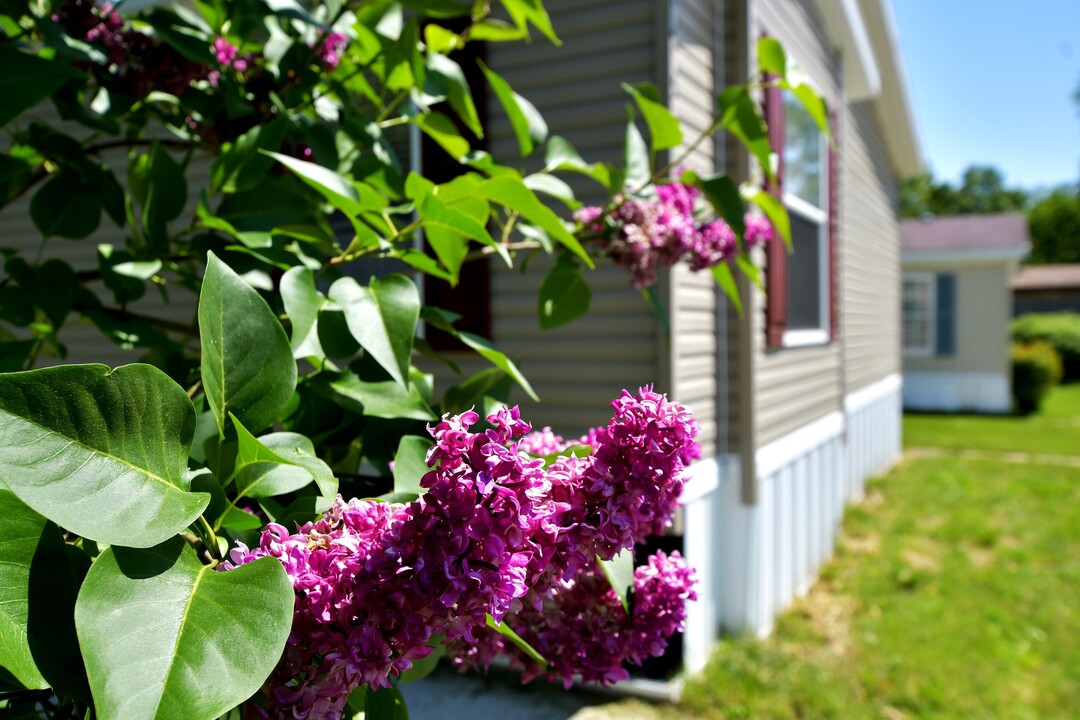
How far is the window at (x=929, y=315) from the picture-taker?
14875mm

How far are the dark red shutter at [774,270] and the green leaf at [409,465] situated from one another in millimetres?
3597

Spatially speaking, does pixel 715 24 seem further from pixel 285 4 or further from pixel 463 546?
pixel 463 546

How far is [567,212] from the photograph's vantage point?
10.8ft

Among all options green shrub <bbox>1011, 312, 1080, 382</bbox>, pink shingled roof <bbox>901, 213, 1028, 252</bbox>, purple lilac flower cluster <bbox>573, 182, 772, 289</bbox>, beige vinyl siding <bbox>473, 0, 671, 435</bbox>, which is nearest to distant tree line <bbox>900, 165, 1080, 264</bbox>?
green shrub <bbox>1011, 312, 1080, 382</bbox>

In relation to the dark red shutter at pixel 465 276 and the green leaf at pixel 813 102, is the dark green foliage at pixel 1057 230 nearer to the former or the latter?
the dark red shutter at pixel 465 276

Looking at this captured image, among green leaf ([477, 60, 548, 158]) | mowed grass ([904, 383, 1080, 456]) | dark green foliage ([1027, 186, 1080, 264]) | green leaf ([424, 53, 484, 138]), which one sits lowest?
mowed grass ([904, 383, 1080, 456])

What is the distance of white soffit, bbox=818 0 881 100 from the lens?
18.5ft

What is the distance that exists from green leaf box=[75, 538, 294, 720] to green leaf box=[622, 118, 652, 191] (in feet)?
3.38

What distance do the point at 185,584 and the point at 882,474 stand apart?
877cm

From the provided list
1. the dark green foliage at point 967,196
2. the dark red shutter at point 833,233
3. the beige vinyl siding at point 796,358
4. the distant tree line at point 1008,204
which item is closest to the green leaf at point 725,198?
the beige vinyl siding at point 796,358

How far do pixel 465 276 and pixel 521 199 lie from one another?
2.77 metres

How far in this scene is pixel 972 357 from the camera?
14680 millimetres

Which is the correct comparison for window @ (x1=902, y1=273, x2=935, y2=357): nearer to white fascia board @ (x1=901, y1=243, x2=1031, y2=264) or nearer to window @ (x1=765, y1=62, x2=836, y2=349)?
white fascia board @ (x1=901, y1=243, x2=1031, y2=264)

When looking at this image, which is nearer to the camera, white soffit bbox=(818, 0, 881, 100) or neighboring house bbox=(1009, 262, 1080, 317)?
white soffit bbox=(818, 0, 881, 100)
